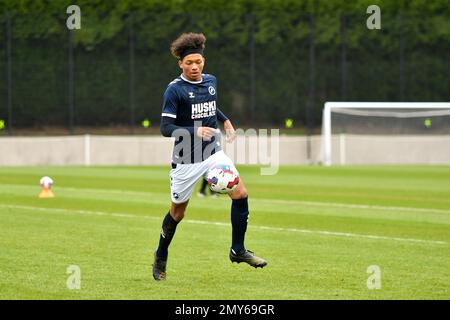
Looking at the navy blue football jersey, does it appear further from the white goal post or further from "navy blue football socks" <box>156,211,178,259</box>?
the white goal post

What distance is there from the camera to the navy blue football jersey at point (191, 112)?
10.3 m

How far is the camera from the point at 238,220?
412 inches

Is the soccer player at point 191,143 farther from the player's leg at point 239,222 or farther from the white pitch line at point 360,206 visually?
the white pitch line at point 360,206

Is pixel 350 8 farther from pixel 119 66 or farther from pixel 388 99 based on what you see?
pixel 119 66

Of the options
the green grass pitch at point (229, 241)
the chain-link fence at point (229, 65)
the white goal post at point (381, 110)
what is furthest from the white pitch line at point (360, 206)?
the chain-link fence at point (229, 65)

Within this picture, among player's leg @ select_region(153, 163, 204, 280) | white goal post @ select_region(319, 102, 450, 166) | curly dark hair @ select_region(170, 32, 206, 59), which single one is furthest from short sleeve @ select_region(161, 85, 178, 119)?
white goal post @ select_region(319, 102, 450, 166)

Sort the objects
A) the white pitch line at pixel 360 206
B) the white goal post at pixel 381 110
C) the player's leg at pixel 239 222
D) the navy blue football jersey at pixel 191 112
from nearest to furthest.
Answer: the navy blue football jersey at pixel 191 112 < the player's leg at pixel 239 222 < the white pitch line at pixel 360 206 < the white goal post at pixel 381 110

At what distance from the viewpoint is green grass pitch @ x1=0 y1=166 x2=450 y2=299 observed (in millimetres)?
9703

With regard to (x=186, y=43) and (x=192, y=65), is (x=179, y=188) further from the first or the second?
(x=186, y=43)

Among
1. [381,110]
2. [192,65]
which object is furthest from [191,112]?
[381,110]

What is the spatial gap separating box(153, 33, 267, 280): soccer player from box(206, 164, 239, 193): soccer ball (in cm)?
8

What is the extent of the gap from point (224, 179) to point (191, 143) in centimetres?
49

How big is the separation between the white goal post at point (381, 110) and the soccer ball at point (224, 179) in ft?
75.5

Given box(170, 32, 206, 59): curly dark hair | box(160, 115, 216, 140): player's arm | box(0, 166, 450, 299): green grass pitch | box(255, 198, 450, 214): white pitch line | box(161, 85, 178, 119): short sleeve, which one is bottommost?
box(255, 198, 450, 214): white pitch line
